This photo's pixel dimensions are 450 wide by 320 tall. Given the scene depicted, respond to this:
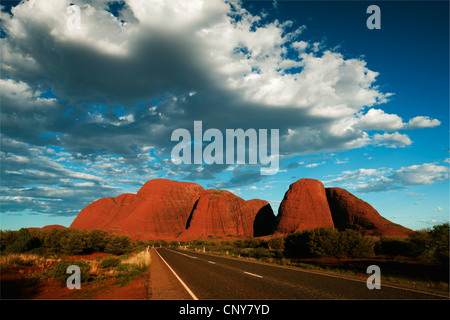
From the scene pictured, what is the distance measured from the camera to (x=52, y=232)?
29219 mm

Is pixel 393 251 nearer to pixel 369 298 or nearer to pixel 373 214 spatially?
pixel 369 298

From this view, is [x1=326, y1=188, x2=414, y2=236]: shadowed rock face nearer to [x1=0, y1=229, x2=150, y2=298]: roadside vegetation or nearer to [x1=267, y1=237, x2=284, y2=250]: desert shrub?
[x1=267, y1=237, x2=284, y2=250]: desert shrub

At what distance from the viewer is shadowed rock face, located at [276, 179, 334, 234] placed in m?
70.7

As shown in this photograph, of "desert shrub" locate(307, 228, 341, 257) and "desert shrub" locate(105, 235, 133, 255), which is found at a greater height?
"desert shrub" locate(307, 228, 341, 257)

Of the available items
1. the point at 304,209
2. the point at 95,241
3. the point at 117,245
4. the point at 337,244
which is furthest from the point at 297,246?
the point at 304,209

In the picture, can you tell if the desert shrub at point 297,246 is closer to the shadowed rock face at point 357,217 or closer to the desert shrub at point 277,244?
the desert shrub at point 277,244

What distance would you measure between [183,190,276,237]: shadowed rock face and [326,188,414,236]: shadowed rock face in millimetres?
27271

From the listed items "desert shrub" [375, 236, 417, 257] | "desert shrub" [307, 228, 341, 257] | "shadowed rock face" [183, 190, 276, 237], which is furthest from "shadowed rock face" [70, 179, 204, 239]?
"desert shrub" [375, 236, 417, 257]

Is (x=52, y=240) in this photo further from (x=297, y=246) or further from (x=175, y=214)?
(x=175, y=214)

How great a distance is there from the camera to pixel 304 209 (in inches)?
2901

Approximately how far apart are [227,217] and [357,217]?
48.4 m

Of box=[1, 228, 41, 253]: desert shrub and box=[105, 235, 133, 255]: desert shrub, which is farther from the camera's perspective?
box=[105, 235, 133, 255]: desert shrub
